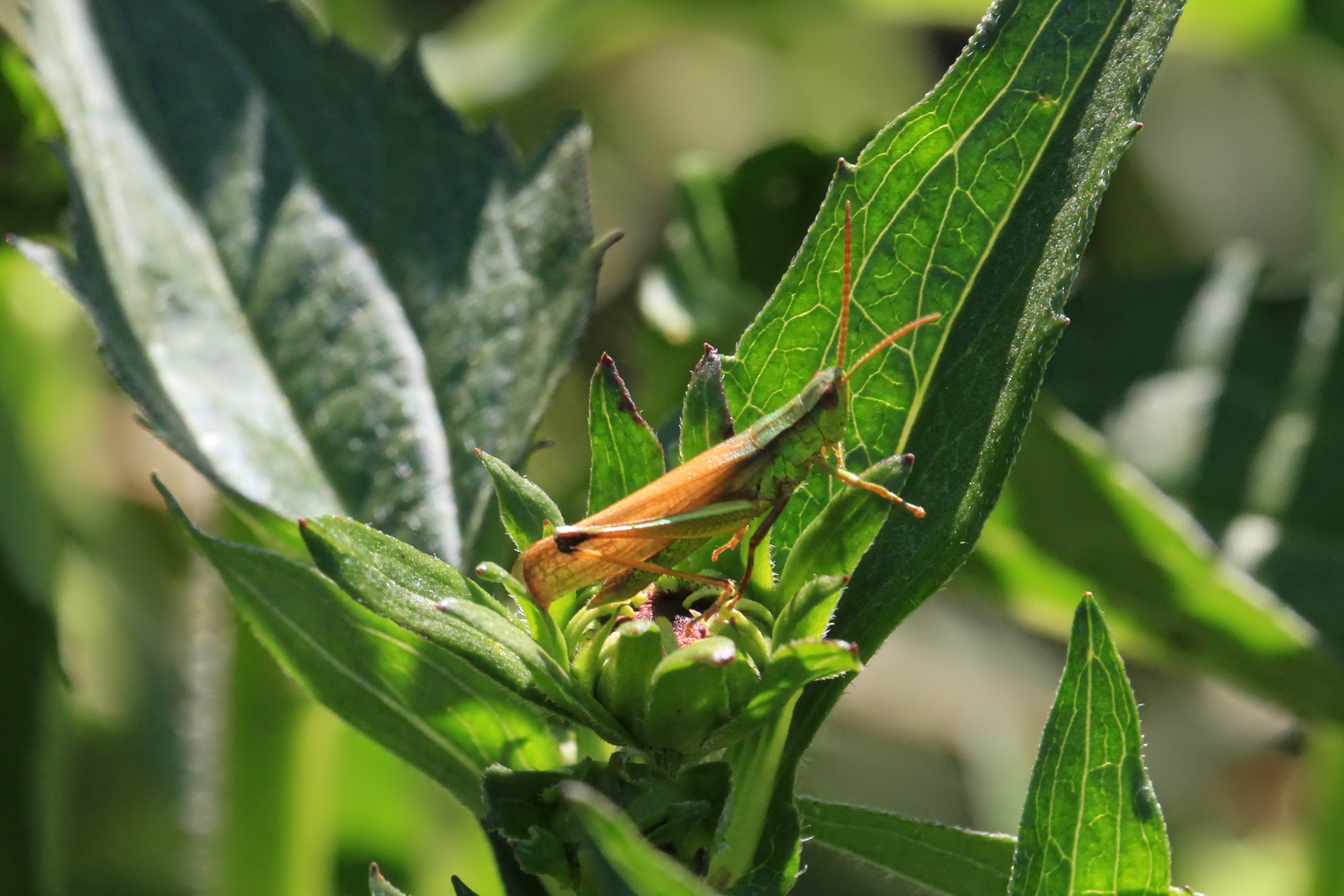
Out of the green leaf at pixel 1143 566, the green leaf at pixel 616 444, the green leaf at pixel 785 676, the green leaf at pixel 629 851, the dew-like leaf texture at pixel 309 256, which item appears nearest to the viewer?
the green leaf at pixel 629 851

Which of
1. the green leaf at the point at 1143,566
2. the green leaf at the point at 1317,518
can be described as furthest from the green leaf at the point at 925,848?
the green leaf at the point at 1317,518

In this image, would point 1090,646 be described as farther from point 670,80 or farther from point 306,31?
point 670,80

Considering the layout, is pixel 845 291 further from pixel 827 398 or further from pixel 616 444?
pixel 616 444

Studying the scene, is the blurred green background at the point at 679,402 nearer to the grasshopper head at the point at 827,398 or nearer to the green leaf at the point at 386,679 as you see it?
the green leaf at the point at 386,679

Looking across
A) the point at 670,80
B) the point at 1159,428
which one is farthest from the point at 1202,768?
the point at 670,80

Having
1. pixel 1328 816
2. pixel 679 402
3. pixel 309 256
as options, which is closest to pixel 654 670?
pixel 309 256

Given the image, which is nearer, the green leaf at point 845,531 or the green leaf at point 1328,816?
the green leaf at point 845,531

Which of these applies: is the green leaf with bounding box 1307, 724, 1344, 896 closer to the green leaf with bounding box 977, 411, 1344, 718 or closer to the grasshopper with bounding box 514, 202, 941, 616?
the green leaf with bounding box 977, 411, 1344, 718
